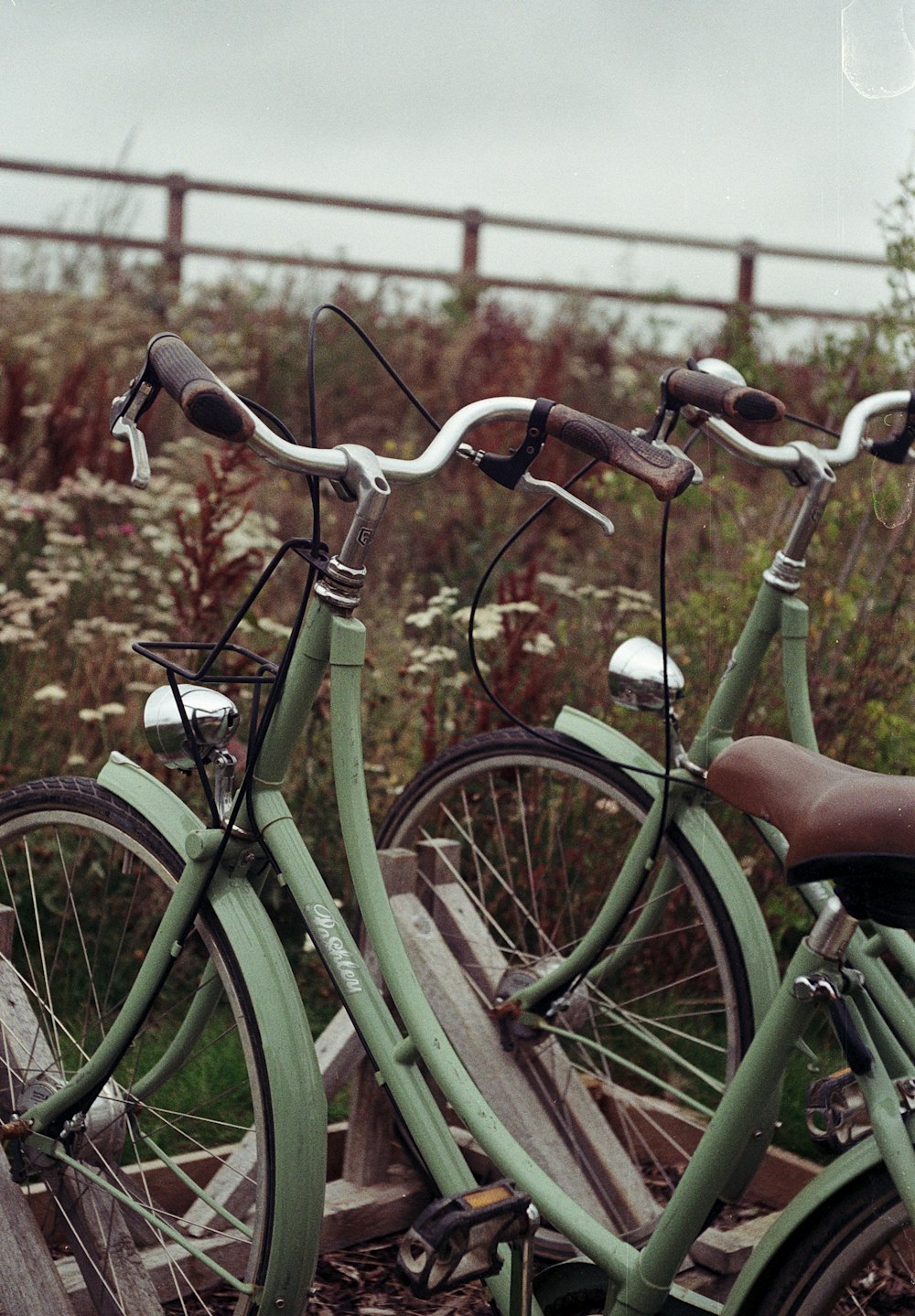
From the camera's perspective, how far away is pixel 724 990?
Answer: 205 centimetres

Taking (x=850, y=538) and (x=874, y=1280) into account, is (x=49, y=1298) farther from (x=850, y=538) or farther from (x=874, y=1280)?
(x=850, y=538)

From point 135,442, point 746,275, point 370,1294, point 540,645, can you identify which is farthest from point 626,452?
point 746,275

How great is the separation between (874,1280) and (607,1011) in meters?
0.55

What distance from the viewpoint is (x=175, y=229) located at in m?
7.87

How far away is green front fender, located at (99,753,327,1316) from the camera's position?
1.56m

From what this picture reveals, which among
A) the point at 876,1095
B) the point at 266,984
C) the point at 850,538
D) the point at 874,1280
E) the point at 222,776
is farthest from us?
the point at 850,538

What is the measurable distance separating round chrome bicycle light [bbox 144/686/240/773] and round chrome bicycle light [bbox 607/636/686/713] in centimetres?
63

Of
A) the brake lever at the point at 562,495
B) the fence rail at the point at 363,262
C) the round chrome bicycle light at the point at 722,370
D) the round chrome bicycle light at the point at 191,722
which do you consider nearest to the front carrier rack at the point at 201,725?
the round chrome bicycle light at the point at 191,722

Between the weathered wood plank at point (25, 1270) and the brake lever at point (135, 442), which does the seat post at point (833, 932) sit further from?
the weathered wood plank at point (25, 1270)

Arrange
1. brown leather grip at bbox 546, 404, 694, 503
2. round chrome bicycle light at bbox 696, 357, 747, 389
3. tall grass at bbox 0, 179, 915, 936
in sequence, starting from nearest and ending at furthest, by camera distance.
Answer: brown leather grip at bbox 546, 404, 694, 503 < round chrome bicycle light at bbox 696, 357, 747, 389 < tall grass at bbox 0, 179, 915, 936

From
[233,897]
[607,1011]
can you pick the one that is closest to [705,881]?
[607,1011]

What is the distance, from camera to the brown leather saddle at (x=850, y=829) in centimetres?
131

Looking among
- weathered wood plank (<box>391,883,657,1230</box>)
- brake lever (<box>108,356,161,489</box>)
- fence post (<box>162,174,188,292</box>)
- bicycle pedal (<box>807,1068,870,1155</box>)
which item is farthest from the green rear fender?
fence post (<box>162,174,188,292</box>)

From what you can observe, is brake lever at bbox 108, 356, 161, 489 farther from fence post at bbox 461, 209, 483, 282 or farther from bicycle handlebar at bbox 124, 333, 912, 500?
fence post at bbox 461, 209, 483, 282
